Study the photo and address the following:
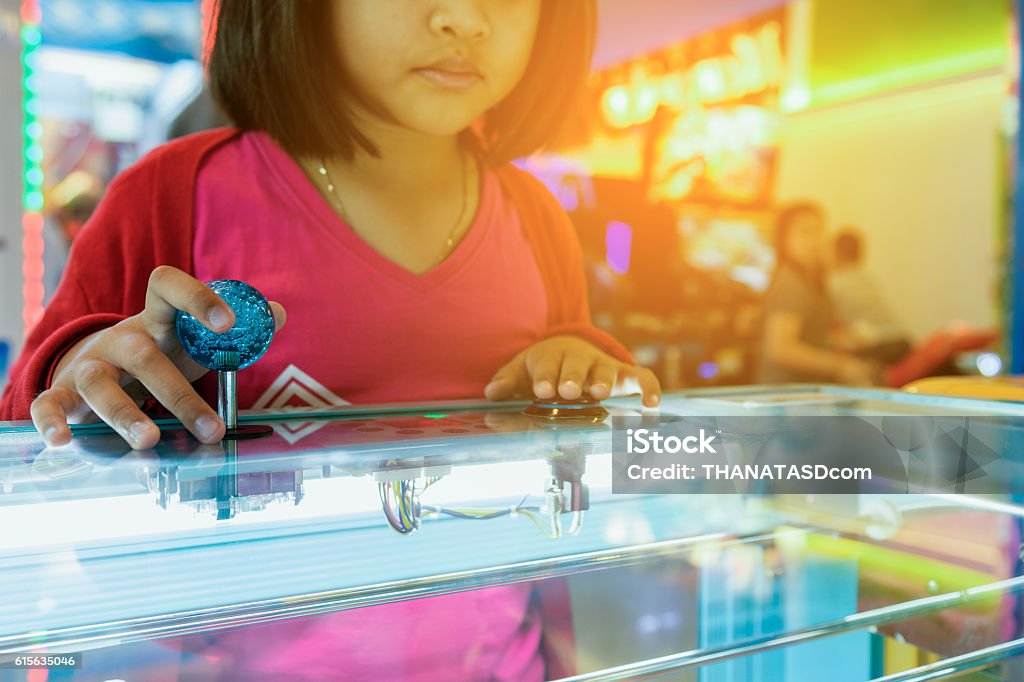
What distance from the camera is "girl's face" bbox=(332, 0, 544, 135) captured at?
833 mm

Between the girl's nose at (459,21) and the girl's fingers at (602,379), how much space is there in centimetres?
36

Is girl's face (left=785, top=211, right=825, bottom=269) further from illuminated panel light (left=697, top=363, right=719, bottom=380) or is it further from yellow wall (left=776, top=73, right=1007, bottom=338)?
yellow wall (left=776, top=73, right=1007, bottom=338)

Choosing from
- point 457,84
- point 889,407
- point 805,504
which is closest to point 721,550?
point 805,504

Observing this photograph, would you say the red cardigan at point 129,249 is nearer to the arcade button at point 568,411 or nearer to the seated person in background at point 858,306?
the arcade button at point 568,411

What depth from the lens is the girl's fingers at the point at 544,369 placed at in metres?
0.75

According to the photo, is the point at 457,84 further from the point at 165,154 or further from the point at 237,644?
the point at 237,644

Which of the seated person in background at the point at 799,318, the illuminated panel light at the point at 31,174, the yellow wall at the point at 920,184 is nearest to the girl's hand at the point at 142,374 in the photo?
the illuminated panel light at the point at 31,174

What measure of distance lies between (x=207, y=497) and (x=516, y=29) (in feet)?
2.10

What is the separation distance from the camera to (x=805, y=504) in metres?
0.89

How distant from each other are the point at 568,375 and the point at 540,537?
163 mm

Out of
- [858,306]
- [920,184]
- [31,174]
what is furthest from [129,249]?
[920,184]

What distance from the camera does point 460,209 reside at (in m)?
1.04

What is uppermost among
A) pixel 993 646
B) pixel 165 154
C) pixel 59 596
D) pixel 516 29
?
pixel 516 29

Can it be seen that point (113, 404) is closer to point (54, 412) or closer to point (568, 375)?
point (54, 412)
